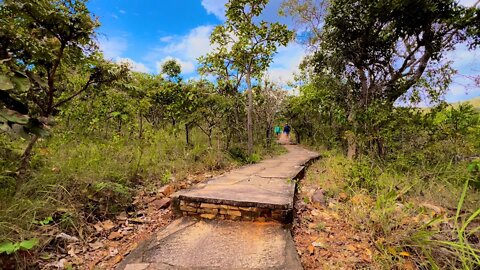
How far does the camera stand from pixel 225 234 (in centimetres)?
262

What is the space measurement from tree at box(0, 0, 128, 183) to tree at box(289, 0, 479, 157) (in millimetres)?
5012

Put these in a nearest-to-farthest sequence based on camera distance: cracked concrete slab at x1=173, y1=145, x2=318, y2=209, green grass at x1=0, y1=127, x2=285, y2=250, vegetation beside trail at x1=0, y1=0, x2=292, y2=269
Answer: vegetation beside trail at x1=0, y1=0, x2=292, y2=269 → green grass at x1=0, y1=127, x2=285, y2=250 → cracked concrete slab at x1=173, y1=145, x2=318, y2=209

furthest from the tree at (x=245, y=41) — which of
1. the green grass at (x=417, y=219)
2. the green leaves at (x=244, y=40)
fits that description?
the green grass at (x=417, y=219)

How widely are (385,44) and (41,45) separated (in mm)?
6795

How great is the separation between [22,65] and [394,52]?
7.43 meters

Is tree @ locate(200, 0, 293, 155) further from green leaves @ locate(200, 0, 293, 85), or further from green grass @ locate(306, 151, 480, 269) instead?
green grass @ locate(306, 151, 480, 269)

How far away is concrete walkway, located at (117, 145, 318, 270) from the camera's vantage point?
2133 mm

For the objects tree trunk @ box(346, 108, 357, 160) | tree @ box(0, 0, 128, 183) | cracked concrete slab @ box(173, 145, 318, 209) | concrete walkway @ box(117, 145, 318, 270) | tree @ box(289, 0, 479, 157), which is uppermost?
tree @ box(289, 0, 479, 157)

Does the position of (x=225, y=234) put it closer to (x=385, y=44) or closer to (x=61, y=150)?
(x=61, y=150)

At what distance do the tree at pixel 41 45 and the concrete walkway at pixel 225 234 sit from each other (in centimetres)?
157

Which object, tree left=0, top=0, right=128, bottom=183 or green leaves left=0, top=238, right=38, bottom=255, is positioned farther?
tree left=0, top=0, right=128, bottom=183

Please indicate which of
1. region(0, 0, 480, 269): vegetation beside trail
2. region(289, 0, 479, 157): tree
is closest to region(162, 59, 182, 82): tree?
region(0, 0, 480, 269): vegetation beside trail

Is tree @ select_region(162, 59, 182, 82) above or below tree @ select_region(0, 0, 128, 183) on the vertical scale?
above

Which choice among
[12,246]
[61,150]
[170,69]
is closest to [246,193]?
[12,246]
